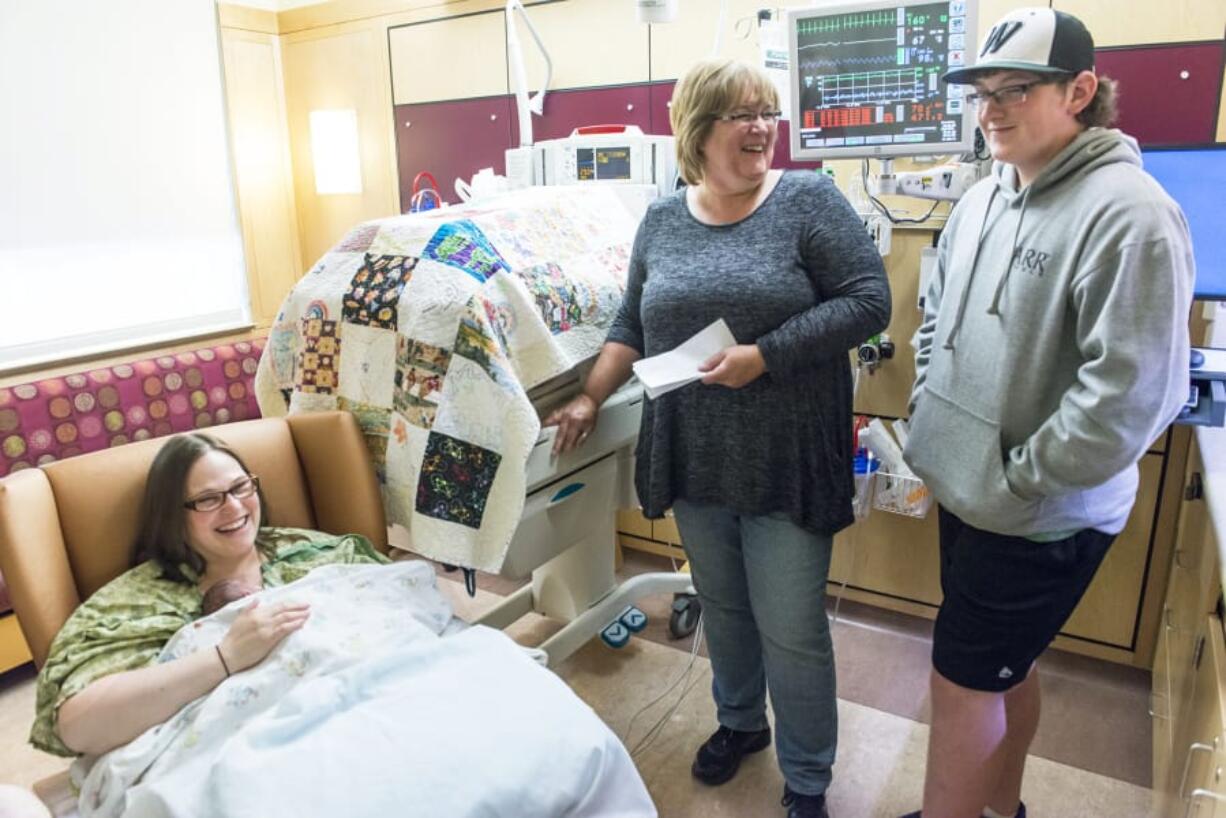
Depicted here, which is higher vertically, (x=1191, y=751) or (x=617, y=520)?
(x=1191, y=751)

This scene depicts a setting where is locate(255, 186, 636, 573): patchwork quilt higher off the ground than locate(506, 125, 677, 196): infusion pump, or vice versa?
locate(506, 125, 677, 196): infusion pump

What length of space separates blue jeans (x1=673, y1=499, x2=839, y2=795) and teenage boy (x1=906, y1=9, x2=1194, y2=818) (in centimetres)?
24

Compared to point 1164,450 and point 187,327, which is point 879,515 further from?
point 187,327

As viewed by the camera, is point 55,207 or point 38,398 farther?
point 55,207

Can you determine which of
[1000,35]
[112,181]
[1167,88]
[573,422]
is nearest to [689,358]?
[573,422]

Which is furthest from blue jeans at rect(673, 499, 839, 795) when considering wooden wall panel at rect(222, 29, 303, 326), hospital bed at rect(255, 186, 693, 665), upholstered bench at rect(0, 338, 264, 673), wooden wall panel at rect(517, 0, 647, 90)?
wooden wall panel at rect(222, 29, 303, 326)

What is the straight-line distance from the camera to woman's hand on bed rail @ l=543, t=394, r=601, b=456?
1.78 meters

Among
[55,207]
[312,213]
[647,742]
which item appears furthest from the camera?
[312,213]

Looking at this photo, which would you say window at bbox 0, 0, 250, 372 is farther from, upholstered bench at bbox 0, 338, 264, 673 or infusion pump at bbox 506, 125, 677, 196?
infusion pump at bbox 506, 125, 677, 196

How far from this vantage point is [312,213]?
3.89 meters

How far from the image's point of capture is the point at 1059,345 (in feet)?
4.14

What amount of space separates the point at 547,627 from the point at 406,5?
2.39m

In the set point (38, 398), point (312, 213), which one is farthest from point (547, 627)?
point (312, 213)

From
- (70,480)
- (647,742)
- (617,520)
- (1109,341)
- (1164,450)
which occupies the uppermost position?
(1109,341)
